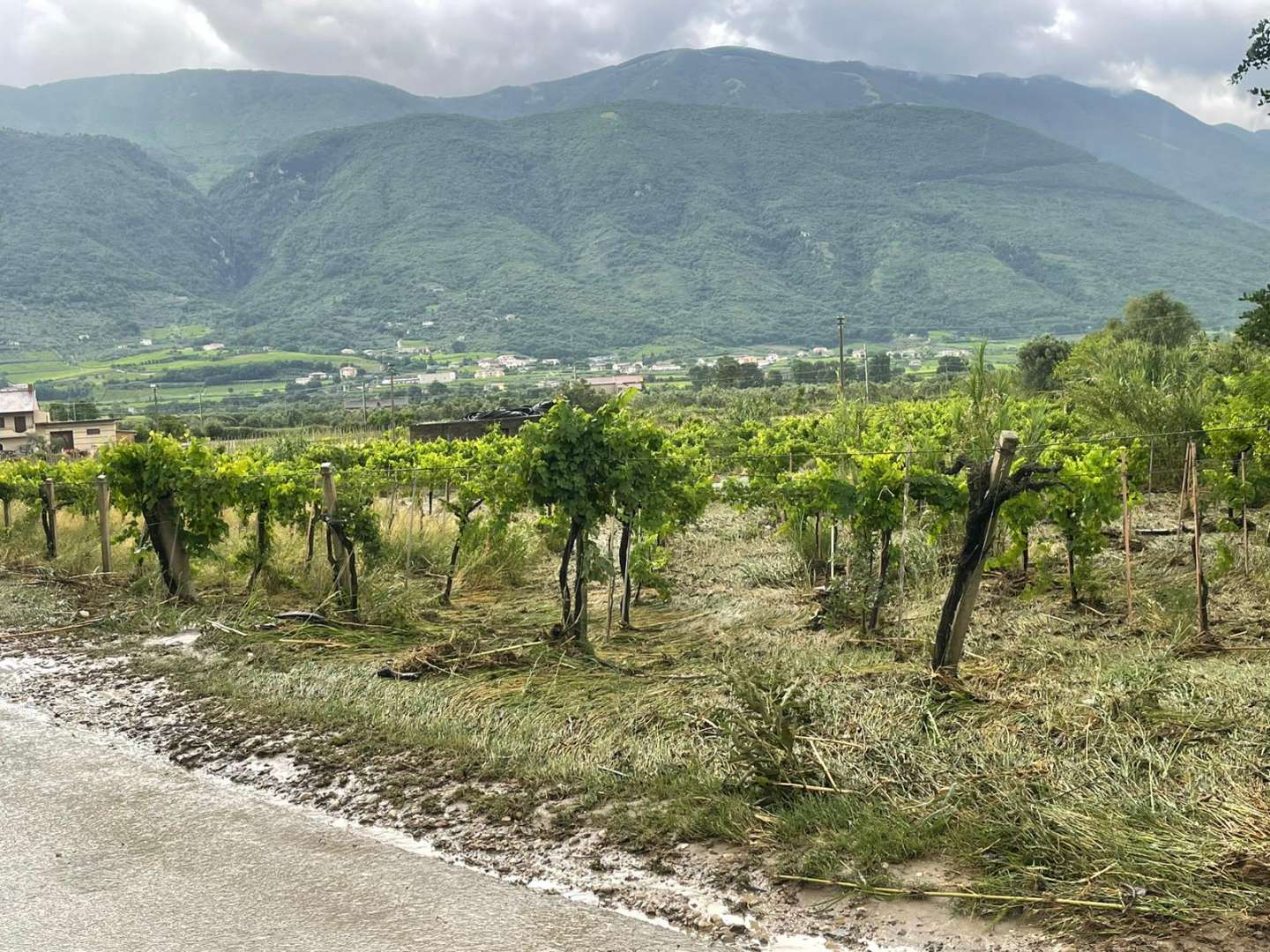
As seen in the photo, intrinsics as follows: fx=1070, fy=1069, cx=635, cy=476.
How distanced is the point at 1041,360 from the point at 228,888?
4935 cm

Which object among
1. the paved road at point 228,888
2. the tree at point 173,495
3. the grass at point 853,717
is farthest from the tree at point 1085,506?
the tree at point 173,495

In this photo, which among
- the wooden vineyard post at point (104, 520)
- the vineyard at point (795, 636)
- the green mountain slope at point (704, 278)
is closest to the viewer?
the vineyard at point (795, 636)

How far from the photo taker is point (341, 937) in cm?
486

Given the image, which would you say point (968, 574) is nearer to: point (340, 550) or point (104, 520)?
point (340, 550)

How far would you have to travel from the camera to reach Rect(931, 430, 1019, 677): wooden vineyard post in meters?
7.16

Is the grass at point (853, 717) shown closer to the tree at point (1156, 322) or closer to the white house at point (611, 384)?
the tree at point (1156, 322)

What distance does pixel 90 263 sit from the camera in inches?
6644

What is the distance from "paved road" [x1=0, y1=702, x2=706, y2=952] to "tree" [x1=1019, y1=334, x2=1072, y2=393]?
45.7m

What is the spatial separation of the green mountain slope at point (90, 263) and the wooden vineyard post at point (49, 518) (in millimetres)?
143402

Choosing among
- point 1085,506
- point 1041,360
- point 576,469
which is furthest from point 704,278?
point 576,469

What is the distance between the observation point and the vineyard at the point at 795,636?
5344mm

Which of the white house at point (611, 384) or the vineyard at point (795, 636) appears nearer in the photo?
the vineyard at point (795, 636)

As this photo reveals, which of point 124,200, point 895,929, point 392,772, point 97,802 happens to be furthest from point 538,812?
point 124,200

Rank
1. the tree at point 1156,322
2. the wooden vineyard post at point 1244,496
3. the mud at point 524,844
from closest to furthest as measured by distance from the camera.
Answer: the mud at point 524,844
the wooden vineyard post at point 1244,496
the tree at point 1156,322
